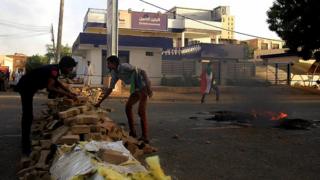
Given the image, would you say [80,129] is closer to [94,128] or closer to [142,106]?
[94,128]

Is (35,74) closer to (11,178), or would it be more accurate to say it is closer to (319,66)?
(11,178)

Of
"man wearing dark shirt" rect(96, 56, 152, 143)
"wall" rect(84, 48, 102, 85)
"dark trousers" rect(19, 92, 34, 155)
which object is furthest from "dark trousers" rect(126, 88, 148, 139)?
"wall" rect(84, 48, 102, 85)

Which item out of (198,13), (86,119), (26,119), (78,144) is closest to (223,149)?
(86,119)

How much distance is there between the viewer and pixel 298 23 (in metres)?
17.7

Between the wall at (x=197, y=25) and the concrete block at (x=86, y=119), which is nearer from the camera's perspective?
the concrete block at (x=86, y=119)

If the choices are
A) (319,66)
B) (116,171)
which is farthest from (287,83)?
(116,171)

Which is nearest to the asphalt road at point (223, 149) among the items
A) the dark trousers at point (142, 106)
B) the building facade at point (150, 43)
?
the dark trousers at point (142, 106)

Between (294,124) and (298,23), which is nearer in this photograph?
(294,124)

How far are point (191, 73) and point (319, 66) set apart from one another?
9.75m

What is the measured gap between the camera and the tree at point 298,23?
15.7m

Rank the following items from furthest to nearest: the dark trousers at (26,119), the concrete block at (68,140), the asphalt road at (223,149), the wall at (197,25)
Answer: the wall at (197,25) < the dark trousers at (26,119) < the asphalt road at (223,149) < the concrete block at (68,140)

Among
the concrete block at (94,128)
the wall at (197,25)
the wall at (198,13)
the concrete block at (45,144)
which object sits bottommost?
the concrete block at (45,144)

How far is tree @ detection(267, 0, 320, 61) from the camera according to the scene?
51.5 ft

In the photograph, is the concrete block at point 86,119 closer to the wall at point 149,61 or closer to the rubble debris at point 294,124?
the rubble debris at point 294,124
